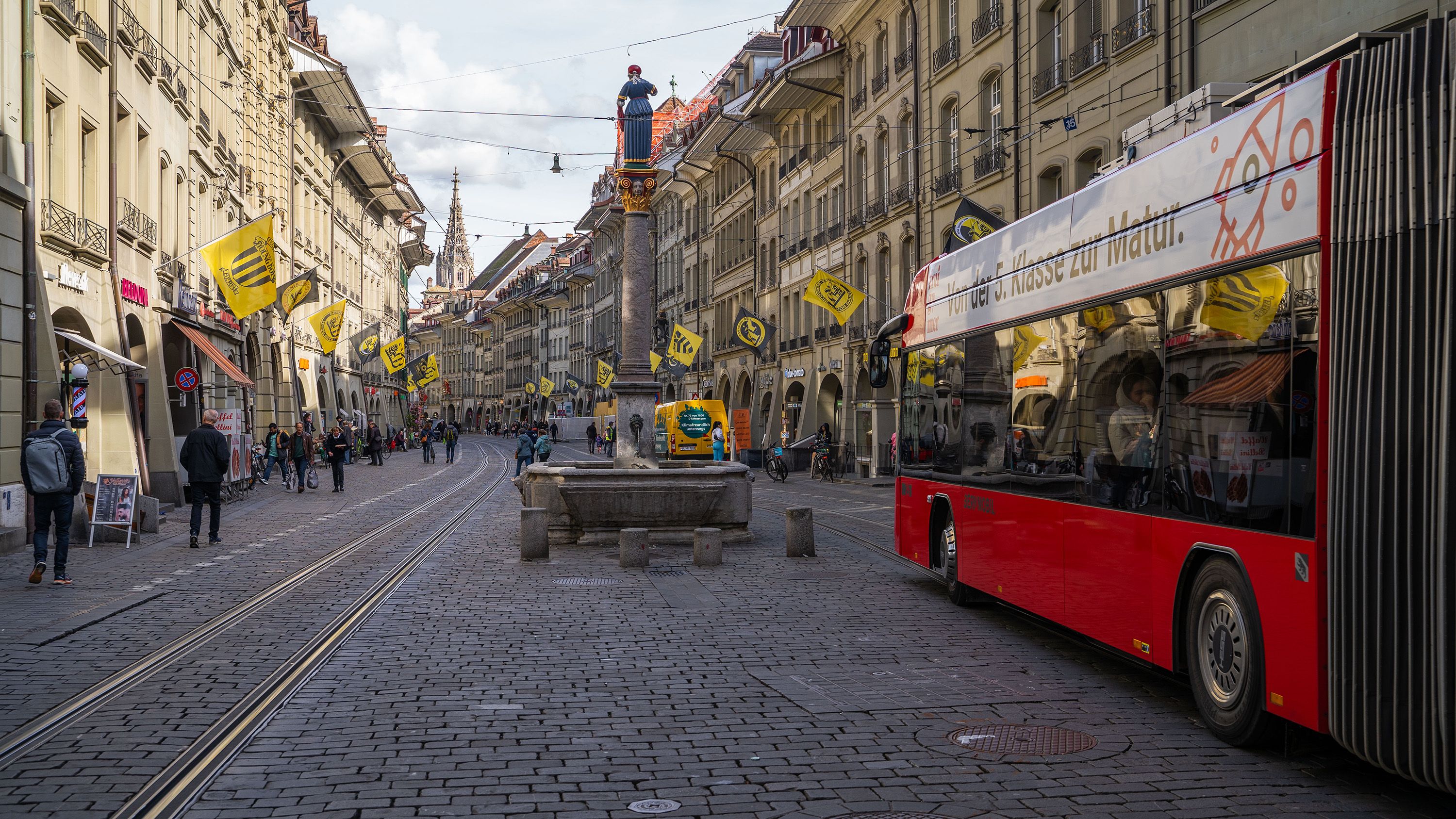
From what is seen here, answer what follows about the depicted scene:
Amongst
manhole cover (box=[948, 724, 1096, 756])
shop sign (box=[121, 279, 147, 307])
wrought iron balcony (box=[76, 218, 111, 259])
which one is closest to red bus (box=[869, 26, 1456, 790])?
manhole cover (box=[948, 724, 1096, 756])

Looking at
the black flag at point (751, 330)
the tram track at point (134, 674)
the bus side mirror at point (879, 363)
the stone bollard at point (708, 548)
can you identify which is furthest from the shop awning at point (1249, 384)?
the black flag at point (751, 330)

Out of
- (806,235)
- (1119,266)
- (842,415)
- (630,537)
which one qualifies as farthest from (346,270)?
(1119,266)

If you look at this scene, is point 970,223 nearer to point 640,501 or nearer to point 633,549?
point 640,501

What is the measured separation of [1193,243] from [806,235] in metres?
40.4

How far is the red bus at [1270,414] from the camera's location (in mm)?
4914

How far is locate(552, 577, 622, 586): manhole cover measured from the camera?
12781mm

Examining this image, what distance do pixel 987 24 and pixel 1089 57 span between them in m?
5.62

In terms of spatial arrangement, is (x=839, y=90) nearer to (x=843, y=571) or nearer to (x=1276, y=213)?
(x=843, y=571)

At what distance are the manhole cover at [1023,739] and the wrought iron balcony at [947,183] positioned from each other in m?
25.6

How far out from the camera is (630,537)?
14484 mm

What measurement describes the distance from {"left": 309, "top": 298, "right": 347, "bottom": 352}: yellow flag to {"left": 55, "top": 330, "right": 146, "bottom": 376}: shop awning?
16208 mm

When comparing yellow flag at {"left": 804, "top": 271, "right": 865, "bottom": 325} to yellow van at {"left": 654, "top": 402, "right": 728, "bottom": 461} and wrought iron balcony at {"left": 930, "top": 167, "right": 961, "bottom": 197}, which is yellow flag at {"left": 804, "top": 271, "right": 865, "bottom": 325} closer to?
wrought iron balcony at {"left": 930, "top": 167, "right": 961, "bottom": 197}

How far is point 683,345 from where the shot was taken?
144ft

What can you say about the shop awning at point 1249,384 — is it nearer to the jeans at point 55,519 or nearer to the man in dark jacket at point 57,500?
the man in dark jacket at point 57,500
